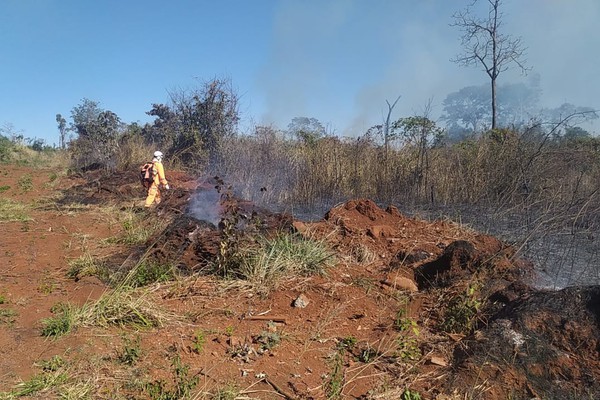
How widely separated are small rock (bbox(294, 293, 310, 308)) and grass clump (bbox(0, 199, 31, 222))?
6058 millimetres

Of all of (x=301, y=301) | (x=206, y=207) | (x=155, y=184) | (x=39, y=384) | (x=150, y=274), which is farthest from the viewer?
(x=155, y=184)

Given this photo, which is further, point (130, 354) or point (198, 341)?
point (198, 341)

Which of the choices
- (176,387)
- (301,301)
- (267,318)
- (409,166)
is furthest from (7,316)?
(409,166)

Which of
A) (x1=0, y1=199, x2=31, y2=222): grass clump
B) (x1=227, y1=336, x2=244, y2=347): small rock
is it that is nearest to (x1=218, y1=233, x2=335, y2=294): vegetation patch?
(x1=227, y1=336, x2=244, y2=347): small rock

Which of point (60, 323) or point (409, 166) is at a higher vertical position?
point (409, 166)

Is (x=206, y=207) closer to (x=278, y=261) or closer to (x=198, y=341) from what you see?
(x=278, y=261)

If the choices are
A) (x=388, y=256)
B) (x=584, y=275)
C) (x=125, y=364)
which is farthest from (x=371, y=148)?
(x=125, y=364)

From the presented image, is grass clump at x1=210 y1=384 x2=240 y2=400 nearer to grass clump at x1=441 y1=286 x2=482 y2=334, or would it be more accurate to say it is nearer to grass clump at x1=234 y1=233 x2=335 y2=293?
grass clump at x1=234 y1=233 x2=335 y2=293

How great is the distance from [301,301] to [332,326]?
459 mm

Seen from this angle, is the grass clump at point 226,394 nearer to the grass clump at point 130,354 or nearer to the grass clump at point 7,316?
the grass clump at point 130,354

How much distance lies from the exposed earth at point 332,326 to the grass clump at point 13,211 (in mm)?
2374

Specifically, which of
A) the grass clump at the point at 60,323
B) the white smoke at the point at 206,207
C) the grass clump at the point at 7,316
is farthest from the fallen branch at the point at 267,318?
the white smoke at the point at 206,207

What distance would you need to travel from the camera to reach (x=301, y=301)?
4.33 m

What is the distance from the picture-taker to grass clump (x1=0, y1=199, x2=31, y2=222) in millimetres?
8127
